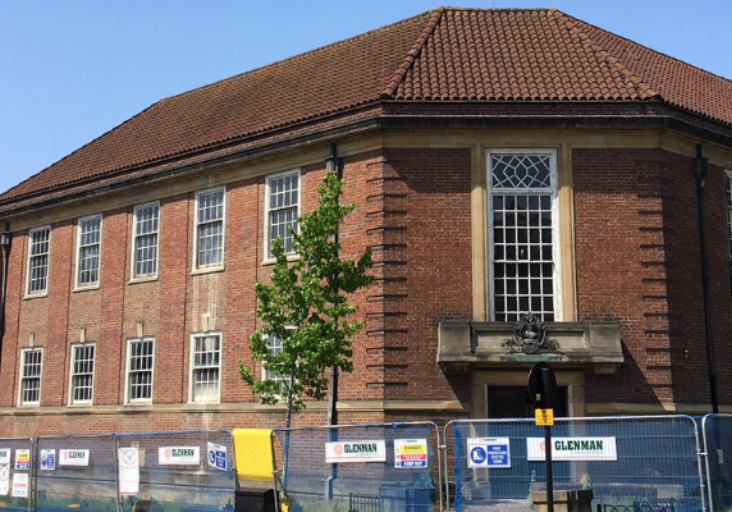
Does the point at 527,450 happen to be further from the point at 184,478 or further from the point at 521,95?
the point at 521,95

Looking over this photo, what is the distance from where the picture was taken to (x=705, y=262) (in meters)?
19.7

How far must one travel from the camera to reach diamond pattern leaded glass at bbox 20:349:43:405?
2697 cm

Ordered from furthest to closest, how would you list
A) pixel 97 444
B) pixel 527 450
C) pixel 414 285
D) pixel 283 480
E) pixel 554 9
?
pixel 554 9, pixel 414 285, pixel 97 444, pixel 283 480, pixel 527 450

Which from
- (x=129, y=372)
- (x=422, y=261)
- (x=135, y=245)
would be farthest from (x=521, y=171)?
(x=129, y=372)

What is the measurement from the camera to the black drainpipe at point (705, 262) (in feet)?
63.4

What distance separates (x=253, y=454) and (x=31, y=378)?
15907 millimetres

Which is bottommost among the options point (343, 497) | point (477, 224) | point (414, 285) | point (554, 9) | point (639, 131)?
point (343, 497)

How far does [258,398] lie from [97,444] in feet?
18.4

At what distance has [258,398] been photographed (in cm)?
2117

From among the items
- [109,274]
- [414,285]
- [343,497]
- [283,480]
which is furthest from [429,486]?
[109,274]

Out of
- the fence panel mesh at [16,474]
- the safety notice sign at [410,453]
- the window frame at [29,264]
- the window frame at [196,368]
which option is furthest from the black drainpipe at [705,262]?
the window frame at [29,264]

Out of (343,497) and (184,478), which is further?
(184,478)

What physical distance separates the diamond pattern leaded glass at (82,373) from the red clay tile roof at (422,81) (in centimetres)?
522

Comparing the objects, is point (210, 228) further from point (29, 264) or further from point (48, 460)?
point (29, 264)
